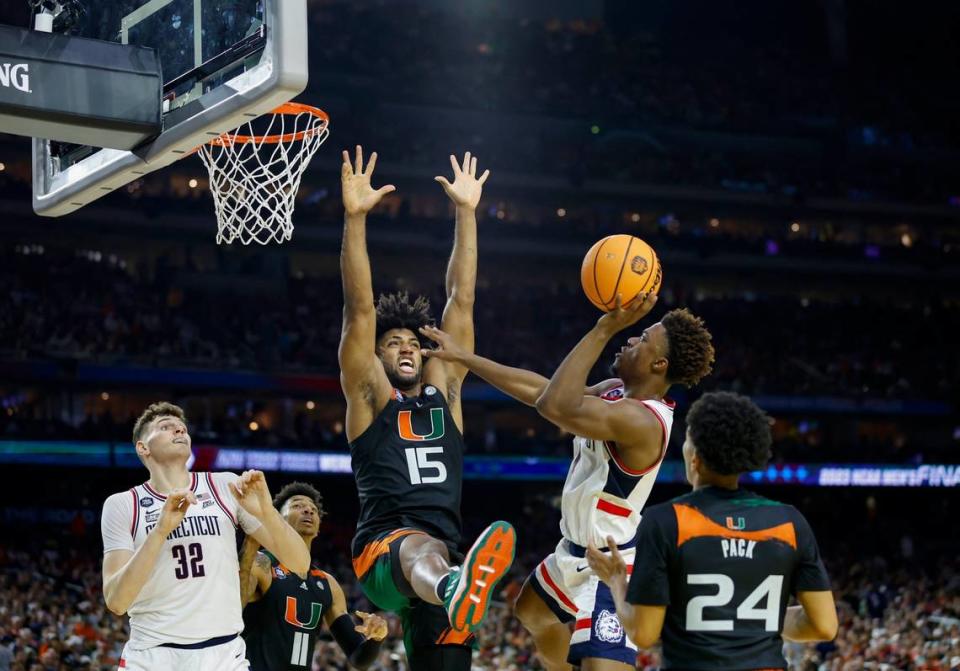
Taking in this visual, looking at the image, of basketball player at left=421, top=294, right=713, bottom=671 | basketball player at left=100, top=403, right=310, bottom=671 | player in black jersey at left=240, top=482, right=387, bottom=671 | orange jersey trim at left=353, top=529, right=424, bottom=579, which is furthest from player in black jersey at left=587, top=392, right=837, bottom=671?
player in black jersey at left=240, top=482, right=387, bottom=671

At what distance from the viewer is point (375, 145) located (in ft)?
95.6

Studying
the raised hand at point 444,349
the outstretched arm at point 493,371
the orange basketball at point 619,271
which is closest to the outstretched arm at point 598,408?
the orange basketball at point 619,271

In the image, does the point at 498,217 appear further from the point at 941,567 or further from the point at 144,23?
the point at 144,23

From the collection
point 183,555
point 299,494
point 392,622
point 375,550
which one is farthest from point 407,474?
point 392,622

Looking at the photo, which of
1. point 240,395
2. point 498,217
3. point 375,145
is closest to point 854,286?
point 498,217

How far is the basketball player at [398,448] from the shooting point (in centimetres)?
600

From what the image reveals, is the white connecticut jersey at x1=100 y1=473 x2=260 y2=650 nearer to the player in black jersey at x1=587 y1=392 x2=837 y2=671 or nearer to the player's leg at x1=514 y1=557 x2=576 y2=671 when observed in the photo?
the player's leg at x1=514 y1=557 x2=576 y2=671

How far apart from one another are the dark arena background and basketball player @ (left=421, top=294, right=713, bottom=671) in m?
11.3

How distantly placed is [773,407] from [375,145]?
10.6m

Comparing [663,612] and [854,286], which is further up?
[854,286]

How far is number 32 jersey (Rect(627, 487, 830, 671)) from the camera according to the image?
13.8 ft

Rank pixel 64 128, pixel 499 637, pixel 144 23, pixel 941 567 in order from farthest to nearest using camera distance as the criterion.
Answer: pixel 941 567
pixel 499 637
pixel 144 23
pixel 64 128

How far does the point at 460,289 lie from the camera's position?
22.4 feet

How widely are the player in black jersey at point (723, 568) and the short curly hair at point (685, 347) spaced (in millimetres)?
1479
